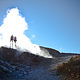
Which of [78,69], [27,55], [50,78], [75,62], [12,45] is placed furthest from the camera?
[12,45]

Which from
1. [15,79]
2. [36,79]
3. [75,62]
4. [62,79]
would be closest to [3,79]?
[15,79]

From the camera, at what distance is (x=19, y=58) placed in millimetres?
23453

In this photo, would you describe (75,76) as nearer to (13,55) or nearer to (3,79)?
(3,79)

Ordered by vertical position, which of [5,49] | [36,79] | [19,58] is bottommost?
[36,79]

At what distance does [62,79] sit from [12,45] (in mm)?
20540

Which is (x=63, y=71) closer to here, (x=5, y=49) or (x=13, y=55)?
(x=13, y=55)

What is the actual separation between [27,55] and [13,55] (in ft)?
10.1

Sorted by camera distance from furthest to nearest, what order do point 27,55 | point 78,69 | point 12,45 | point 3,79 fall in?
point 12,45, point 27,55, point 78,69, point 3,79

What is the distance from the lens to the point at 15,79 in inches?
479

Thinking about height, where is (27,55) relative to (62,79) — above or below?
above

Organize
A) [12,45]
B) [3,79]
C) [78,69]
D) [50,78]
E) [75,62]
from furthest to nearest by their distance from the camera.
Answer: [12,45] → [75,62] → [78,69] → [50,78] → [3,79]

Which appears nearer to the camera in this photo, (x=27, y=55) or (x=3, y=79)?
(x=3, y=79)

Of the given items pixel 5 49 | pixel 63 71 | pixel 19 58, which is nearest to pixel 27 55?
pixel 19 58

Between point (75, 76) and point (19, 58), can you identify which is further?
point (19, 58)
